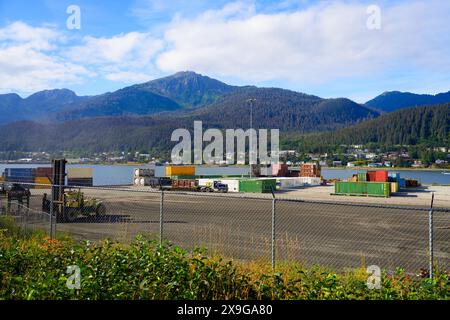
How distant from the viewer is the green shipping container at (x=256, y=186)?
52900 millimetres

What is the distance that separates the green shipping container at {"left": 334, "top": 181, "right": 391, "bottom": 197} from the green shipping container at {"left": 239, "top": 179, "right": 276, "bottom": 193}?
9073mm

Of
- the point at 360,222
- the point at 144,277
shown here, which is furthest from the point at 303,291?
the point at 360,222

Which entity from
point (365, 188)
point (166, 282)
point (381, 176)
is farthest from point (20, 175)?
point (166, 282)

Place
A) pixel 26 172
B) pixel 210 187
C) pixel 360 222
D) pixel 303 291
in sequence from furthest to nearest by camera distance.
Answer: pixel 26 172 < pixel 210 187 < pixel 360 222 < pixel 303 291

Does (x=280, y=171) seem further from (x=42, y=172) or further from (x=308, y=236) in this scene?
(x=308, y=236)

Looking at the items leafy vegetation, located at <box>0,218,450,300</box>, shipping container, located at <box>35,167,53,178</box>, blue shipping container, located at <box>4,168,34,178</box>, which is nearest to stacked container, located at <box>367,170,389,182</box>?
shipping container, located at <box>35,167,53,178</box>

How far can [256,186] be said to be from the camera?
53281mm

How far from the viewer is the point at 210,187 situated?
53.0 meters

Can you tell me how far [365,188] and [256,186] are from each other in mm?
13836

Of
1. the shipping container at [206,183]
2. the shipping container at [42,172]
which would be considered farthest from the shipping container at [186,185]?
the shipping container at [42,172]

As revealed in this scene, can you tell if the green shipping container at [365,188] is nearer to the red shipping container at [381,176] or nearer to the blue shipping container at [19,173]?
the red shipping container at [381,176]

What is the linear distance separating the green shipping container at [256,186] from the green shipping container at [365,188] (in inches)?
357

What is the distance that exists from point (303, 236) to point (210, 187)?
36.3 meters
